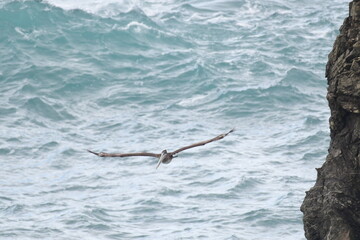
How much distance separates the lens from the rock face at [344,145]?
56.5 ft

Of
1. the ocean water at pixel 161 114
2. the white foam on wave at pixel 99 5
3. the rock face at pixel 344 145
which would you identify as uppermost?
the white foam on wave at pixel 99 5

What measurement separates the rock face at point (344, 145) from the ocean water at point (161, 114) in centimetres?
1005

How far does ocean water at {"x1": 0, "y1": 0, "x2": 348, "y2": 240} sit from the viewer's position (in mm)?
30016

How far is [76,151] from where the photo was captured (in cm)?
3716

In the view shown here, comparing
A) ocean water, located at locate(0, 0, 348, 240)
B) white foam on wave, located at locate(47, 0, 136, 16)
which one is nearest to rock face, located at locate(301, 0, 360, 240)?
ocean water, located at locate(0, 0, 348, 240)

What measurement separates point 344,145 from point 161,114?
2471 centimetres

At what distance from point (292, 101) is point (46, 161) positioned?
45.5 ft

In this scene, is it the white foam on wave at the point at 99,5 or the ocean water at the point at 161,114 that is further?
the white foam on wave at the point at 99,5

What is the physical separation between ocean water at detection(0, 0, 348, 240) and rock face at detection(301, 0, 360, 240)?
33.0 feet

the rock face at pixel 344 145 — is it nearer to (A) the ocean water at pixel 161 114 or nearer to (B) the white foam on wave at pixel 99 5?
(A) the ocean water at pixel 161 114

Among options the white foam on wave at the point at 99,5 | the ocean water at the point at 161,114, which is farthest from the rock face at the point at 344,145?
the white foam on wave at the point at 99,5

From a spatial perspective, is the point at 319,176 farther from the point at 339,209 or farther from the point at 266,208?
the point at 266,208

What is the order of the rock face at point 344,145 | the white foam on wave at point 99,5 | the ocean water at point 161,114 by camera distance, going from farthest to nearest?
the white foam on wave at point 99,5, the ocean water at point 161,114, the rock face at point 344,145

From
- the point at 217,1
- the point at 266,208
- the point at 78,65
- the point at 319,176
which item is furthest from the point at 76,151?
the point at 217,1
